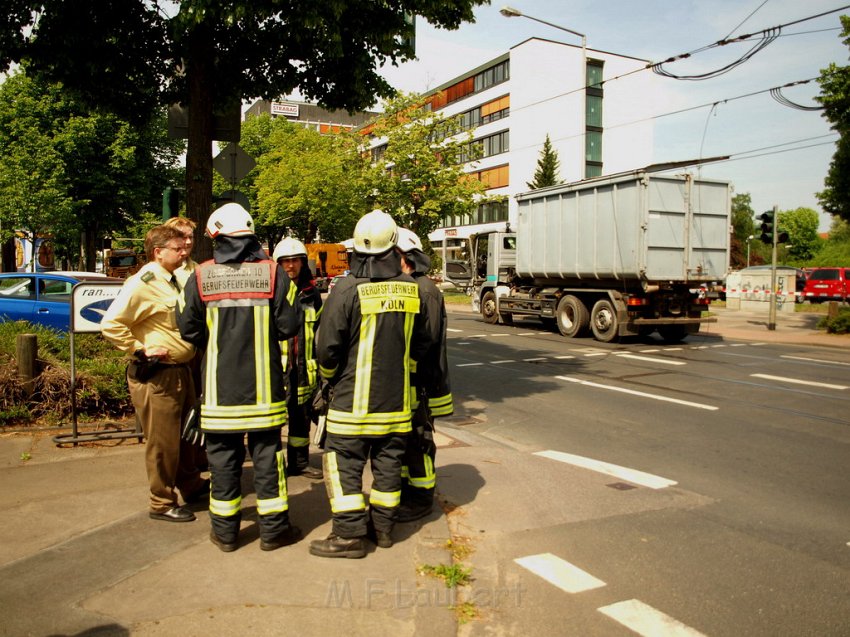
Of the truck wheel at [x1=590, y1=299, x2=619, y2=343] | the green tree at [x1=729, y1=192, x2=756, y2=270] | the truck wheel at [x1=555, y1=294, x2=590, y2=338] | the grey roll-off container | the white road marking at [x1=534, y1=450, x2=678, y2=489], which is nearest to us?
the white road marking at [x1=534, y1=450, x2=678, y2=489]

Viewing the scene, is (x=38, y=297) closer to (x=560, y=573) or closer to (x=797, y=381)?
(x=560, y=573)

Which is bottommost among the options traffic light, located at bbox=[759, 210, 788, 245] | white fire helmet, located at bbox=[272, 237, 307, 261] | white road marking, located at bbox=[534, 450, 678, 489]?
white road marking, located at bbox=[534, 450, 678, 489]

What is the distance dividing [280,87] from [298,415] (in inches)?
185

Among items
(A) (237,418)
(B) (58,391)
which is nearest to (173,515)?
(A) (237,418)

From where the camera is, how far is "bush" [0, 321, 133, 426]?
6754 millimetres

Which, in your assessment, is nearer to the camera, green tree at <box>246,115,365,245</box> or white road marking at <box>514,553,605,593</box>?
white road marking at <box>514,553,605,593</box>

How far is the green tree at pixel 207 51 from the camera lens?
23.9 ft

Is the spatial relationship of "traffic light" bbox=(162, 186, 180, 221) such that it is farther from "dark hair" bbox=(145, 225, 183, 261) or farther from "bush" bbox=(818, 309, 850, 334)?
"bush" bbox=(818, 309, 850, 334)

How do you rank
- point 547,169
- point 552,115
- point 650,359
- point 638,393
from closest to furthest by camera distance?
point 638,393 → point 650,359 → point 547,169 → point 552,115

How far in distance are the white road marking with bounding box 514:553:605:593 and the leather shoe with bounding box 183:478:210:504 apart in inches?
83.8

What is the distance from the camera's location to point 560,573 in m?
3.81

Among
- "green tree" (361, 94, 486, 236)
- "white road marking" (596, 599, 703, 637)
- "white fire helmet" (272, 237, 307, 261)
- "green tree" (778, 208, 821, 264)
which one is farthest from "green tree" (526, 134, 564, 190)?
"green tree" (778, 208, 821, 264)

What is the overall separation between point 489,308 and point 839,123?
9.77 m

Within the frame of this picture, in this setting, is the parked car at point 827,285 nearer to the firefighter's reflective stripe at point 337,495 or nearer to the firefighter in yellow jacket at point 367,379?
the firefighter in yellow jacket at point 367,379
